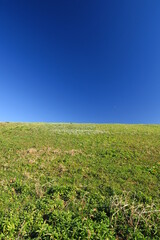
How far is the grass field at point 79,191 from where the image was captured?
21.1 feet

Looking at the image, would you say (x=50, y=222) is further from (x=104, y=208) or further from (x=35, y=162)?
(x=35, y=162)

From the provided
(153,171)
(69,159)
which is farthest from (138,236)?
(69,159)

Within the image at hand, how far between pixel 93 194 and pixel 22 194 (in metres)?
4.96

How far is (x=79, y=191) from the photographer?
10023 millimetres

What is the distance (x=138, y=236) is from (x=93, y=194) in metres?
3.88

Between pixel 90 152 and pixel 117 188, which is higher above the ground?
pixel 90 152

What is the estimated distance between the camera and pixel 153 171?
13.2 m

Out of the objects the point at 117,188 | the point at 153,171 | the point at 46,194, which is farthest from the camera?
the point at 153,171

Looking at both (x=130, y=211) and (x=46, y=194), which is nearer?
(x=130, y=211)

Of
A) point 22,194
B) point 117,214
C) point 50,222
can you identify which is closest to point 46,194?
point 22,194

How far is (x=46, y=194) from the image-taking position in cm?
958

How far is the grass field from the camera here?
642 cm

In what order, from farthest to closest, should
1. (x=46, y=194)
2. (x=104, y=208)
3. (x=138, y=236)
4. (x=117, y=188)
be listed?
(x=117, y=188) → (x=46, y=194) → (x=104, y=208) → (x=138, y=236)

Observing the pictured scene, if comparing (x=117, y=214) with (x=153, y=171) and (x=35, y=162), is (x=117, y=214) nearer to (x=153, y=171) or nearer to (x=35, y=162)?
(x=153, y=171)
